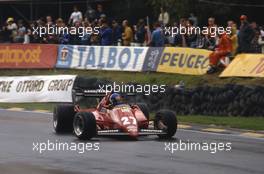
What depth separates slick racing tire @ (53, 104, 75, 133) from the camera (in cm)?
1902

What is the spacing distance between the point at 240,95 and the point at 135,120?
6.11m

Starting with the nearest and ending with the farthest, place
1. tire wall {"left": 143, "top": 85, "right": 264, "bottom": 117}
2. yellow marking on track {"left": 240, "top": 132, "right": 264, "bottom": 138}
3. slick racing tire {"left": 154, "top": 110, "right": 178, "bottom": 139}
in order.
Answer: slick racing tire {"left": 154, "top": 110, "right": 178, "bottom": 139} → yellow marking on track {"left": 240, "top": 132, "right": 264, "bottom": 138} → tire wall {"left": 143, "top": 85, "right": 264, "bottom": 117}

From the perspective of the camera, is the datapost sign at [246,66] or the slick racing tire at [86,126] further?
the datapost sign at [246,66]

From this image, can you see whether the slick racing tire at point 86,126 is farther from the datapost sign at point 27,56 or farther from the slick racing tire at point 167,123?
the datapost sign at point 27,56

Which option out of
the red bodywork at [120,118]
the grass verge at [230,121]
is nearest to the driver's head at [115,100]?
the red bodywork at [120,118]

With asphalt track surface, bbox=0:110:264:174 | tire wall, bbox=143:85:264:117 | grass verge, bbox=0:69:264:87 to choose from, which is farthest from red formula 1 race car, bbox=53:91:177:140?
grass verge, bbox=0:69:264:87

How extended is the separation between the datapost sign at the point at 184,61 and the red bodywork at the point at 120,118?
797 cm

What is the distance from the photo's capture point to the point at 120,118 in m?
17.5

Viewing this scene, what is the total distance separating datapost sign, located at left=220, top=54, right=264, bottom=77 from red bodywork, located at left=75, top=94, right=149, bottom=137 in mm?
6628

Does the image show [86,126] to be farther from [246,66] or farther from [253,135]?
[246,66]

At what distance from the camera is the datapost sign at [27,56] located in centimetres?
3241

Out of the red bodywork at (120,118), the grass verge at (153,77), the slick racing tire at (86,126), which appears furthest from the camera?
the grass verge at (153,77)

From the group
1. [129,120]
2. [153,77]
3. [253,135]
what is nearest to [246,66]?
[153,77]

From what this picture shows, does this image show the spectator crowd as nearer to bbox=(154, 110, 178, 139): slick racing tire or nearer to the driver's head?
bbox=(154, 110, 178, 139): slick racing tire
